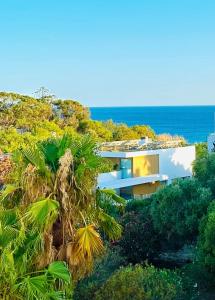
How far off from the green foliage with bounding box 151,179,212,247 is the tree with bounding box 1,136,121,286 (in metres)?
9.10

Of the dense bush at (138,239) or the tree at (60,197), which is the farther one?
the dense bush at (138,239)

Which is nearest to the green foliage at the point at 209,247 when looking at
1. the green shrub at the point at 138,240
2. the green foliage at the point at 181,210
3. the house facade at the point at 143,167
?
the green foliage at the point at 181,210

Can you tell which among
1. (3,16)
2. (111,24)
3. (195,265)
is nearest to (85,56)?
(111,24)

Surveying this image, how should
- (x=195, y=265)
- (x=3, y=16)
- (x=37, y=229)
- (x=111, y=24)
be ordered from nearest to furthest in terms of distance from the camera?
(x=37, y=229), (x=195, y=265), (x=3, y=16), (x=111, y=24)

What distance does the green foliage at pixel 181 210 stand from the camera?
72.7ft

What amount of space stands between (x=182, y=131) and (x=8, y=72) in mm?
96397

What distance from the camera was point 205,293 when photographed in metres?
19.3

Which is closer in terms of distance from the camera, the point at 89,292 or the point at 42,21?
the point at 89,292

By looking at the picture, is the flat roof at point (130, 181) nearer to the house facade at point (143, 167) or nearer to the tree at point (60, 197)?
the house facade at point (143, 167)

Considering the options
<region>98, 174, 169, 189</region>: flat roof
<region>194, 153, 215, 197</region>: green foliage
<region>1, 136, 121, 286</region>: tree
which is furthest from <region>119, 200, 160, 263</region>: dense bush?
<region>98, 174, 169, 189</region>: flat roof

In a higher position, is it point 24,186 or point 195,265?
point 24,186

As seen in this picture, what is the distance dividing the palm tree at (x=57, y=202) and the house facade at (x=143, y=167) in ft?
64.6

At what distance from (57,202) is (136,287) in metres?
3.45

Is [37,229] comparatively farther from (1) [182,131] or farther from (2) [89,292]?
(1) [182,131]
